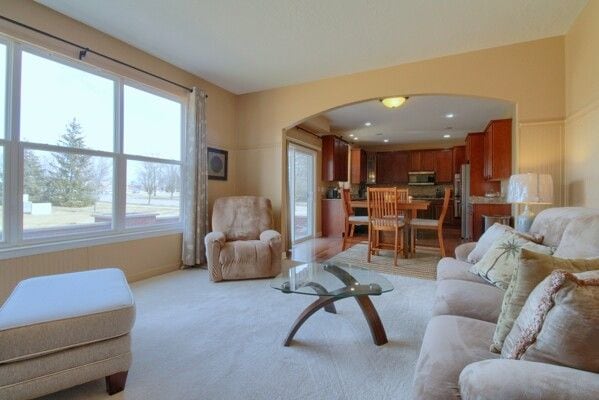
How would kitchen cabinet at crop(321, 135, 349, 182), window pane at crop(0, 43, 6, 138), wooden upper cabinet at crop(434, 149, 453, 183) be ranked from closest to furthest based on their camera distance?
window pane at crop(0, 43, 6, 138) < kitchen cabinet at crop(321, 135, 349, 182) < wooden upper cabinet at crop(434, 149, 453, 183)

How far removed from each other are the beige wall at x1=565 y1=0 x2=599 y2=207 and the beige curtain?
3866mm

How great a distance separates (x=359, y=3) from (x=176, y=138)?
2.67m

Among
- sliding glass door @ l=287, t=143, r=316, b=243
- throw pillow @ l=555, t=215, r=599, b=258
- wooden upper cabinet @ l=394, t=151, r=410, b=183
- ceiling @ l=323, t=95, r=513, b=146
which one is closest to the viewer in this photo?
throw pillow @ l=555, t=215, r=599, b=258

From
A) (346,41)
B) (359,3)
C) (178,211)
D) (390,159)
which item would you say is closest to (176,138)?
(178,211)

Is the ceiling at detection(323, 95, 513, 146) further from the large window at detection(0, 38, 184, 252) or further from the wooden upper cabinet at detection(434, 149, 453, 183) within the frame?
the large window at detection(0, 38, 184, 252)

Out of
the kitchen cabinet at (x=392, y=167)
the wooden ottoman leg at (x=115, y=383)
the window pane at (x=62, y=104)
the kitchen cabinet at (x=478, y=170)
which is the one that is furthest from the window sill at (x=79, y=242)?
the kitchen cabinet at (x=392, y=167)

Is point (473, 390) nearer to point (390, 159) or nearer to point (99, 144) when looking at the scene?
point (99, 144)

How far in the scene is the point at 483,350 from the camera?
104 centimetres

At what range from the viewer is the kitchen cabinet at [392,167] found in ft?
27.3

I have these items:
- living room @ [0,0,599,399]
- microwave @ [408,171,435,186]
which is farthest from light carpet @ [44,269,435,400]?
microwave @ [408,171,435,186]

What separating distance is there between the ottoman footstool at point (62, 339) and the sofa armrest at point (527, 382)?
1.52 m

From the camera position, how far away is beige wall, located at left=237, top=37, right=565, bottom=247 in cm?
276

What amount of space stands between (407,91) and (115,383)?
3.64m

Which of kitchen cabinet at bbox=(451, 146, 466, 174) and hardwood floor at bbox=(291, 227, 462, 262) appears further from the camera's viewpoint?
kitchen cabinet at bbox=(451, 146, 466, 174)
